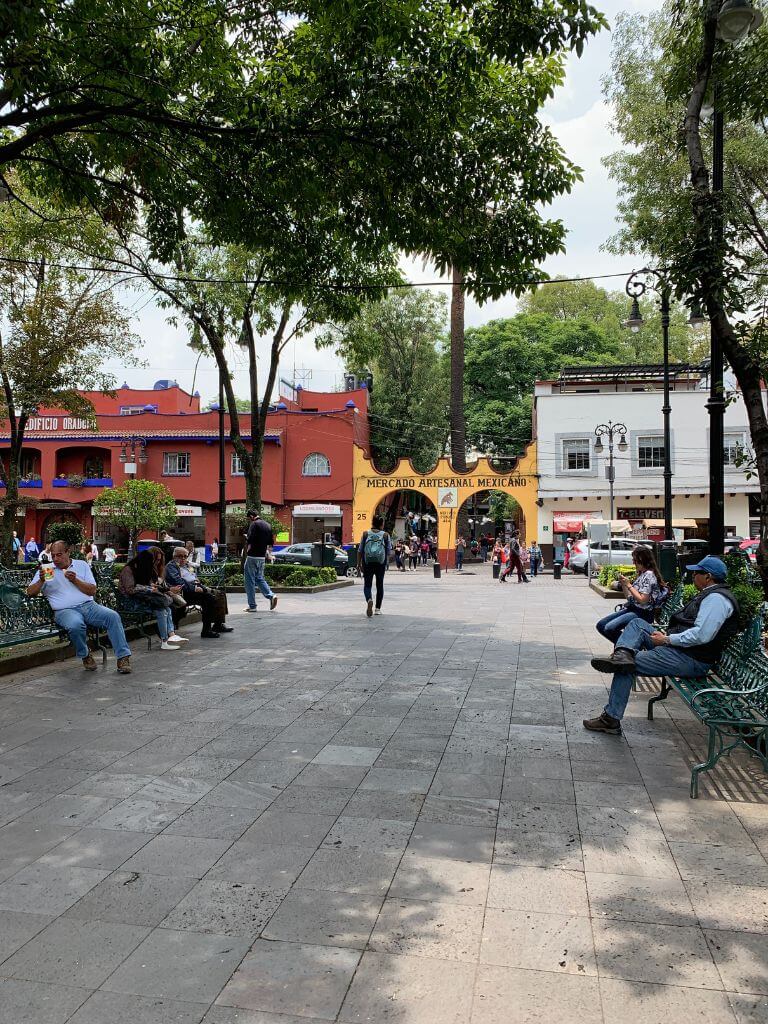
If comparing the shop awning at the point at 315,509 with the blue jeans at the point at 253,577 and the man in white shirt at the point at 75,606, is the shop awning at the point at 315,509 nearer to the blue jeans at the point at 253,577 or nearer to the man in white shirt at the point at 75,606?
the blue jeans at the point at 253,577

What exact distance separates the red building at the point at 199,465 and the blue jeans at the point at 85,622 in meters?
30.8

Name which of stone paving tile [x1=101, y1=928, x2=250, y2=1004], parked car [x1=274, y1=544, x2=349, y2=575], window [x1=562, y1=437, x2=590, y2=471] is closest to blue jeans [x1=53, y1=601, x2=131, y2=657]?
stone paving tile [x1=101, y1=928, x2=250, y2=1004]

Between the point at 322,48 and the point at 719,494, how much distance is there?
6.44 meters

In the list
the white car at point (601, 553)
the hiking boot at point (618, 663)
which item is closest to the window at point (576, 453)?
the white car at point (601, 553)

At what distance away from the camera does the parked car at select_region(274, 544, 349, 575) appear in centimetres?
2817

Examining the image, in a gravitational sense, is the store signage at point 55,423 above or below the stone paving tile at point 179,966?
above

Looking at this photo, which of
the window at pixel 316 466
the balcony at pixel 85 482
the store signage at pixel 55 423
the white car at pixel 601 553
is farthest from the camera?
the store signage at pixel 55 423

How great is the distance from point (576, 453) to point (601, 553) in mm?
9059

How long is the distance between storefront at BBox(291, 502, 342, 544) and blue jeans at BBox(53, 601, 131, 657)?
103 feet

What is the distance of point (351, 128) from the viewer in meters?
7.84

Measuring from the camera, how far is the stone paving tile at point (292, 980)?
2.54m

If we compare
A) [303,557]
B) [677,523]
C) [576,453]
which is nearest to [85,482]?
[303,557]

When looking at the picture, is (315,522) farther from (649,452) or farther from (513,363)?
(649,452)

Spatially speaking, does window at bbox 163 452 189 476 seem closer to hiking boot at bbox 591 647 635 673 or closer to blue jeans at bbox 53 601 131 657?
blue jeans at bbox 53 601 131 657
